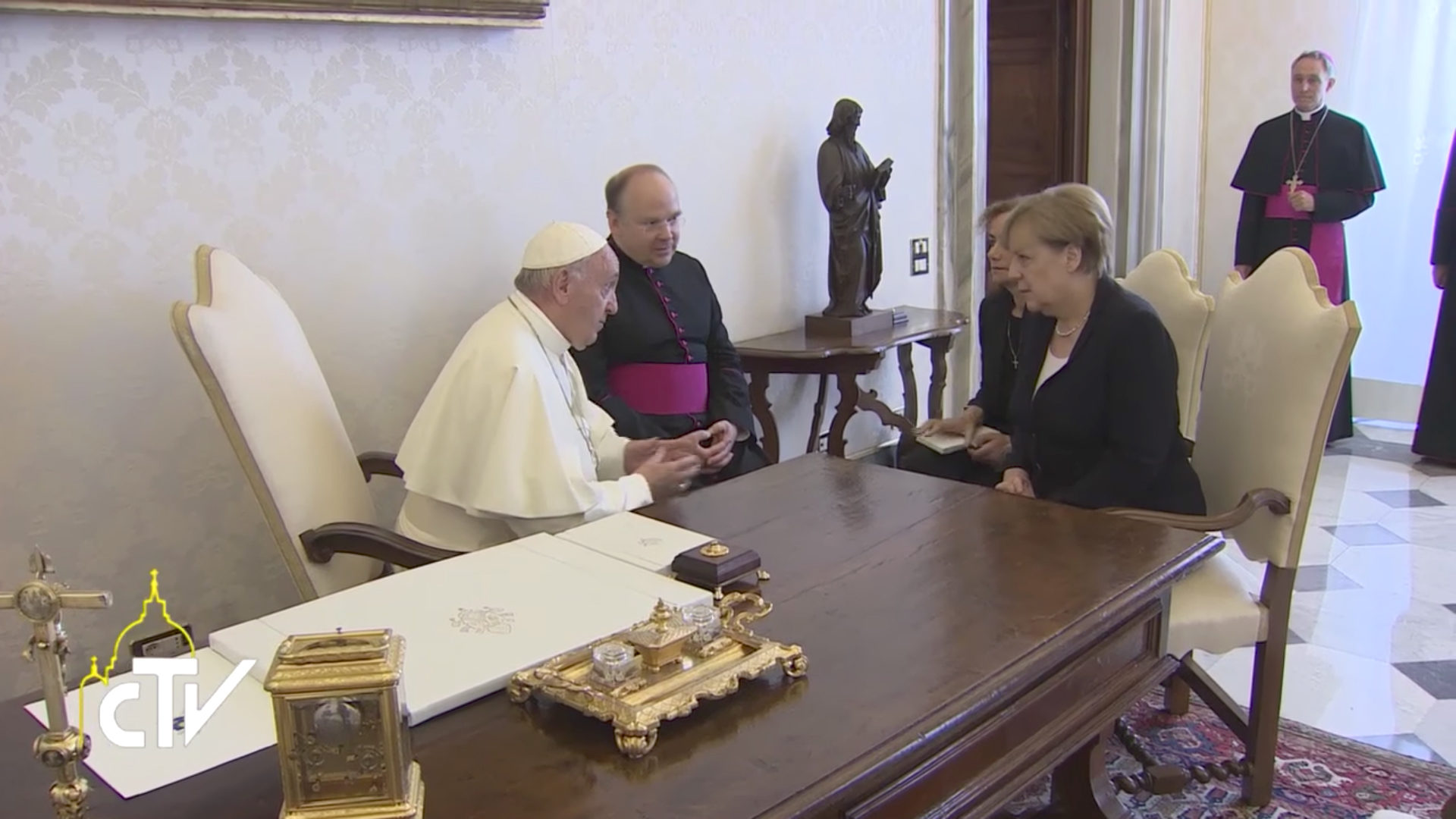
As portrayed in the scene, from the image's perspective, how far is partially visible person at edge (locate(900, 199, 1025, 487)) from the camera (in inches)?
117

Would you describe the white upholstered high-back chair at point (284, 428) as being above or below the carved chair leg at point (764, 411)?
above

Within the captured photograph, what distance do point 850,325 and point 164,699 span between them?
2.76 metres

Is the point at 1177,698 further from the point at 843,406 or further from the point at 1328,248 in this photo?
the point at 1328,248

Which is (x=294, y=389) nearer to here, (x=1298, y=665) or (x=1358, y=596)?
(x=1298, y=665)

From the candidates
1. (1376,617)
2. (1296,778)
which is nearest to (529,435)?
(1296,778)

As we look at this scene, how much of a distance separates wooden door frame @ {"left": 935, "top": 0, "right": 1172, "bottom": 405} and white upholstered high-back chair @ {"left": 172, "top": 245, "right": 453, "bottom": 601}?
9.53 feet

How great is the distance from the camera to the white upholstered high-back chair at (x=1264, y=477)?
215cm

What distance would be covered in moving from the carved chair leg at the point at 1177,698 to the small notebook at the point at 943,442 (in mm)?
743

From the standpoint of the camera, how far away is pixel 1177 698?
275 cm

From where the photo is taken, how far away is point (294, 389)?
7.25 feet

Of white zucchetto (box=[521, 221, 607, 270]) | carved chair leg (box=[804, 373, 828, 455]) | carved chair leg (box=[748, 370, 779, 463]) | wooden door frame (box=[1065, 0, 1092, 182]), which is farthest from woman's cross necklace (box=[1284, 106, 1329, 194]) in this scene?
white zucchetto (box=[521, 221, 607, 270])

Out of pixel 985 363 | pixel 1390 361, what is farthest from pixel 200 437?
pixel 1390 361

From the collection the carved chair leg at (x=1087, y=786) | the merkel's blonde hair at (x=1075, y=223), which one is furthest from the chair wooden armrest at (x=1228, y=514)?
the merkel's blonde hair at (x=1075, y=223)

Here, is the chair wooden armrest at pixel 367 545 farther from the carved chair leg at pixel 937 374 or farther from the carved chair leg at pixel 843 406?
the carved chair leg at pixel 937 374
